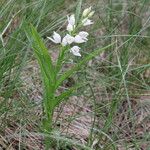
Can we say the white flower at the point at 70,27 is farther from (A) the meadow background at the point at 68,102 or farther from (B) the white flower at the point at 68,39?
(A) the meadow background at the point at 68,102

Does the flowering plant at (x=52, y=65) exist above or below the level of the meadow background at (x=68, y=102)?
above

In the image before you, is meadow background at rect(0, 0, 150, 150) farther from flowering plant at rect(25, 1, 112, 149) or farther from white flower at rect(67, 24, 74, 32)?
white flower at rect(67, 24, 74, 32)

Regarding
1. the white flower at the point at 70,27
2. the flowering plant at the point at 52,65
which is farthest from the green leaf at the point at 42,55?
the white flower at the point at 70,27

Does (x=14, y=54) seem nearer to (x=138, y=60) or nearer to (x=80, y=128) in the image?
(x=80, y=128)

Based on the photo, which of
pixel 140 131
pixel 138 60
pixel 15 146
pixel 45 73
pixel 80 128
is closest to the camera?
pixel 45 73

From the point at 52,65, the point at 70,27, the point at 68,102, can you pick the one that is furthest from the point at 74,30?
the point at 68,102

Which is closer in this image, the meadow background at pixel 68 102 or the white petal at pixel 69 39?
the white petal at pixel 69 39

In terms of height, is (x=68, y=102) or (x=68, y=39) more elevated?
(x=68, y=39)

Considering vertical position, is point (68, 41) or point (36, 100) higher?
point (68, 41)

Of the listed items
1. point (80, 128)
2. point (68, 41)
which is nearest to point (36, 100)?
point (80, 128)

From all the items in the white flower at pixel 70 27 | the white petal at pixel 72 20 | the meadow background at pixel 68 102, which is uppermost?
the white petal at pixel 72 20

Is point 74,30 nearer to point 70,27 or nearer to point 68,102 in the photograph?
point 70,27
